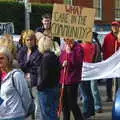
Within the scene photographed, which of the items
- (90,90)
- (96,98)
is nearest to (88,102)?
(90,90)

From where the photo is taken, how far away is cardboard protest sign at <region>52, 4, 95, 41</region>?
10.2 meters

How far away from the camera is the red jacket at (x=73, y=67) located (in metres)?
9.72

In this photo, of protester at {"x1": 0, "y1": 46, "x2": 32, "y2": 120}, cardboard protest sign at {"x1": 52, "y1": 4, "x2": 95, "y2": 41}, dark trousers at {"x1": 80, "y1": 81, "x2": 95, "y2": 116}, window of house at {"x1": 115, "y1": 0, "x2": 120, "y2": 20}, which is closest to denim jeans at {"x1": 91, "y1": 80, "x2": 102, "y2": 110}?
dark trousers at {"x1": 80, "y1": 81, "x2": 95, "y2": 116}

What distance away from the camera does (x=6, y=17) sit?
3100 cm

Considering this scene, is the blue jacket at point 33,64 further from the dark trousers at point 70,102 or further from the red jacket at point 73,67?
the dark trousers at point 70,102

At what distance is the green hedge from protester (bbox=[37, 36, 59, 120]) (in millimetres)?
21795

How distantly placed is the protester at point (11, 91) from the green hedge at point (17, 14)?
24.1 metres

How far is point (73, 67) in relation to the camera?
9.76m

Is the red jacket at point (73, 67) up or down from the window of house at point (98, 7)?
up

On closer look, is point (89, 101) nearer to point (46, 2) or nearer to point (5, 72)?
point (5, 72)

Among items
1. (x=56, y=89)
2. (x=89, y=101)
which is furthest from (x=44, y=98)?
(x=89, y=101)

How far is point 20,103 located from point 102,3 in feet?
116

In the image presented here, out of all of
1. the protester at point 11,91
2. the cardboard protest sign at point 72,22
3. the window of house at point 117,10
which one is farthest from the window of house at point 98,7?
the protester at point 11,91

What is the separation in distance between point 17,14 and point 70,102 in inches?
873
